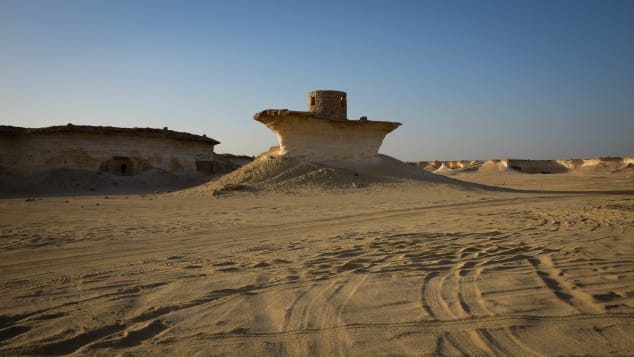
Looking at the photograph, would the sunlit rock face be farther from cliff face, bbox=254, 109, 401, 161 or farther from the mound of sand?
the mound of sand

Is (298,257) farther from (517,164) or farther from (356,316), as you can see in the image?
(517,164)

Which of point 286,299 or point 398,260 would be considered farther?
point 398,260

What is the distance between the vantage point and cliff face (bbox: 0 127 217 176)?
2058 cm

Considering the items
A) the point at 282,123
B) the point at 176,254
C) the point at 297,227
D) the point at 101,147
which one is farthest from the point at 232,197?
the point at 101,147

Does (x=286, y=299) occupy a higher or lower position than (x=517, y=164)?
lower

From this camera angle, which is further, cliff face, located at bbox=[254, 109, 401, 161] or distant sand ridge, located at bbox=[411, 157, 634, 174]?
distant sand ridge, located at bbox=[411, 157, 634, 174]

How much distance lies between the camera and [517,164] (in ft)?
136

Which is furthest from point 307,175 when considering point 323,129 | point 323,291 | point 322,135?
point 323,291

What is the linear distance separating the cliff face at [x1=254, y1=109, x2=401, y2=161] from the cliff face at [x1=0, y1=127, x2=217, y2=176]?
9554 millimetres

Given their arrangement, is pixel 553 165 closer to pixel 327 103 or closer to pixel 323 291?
pixel 327 103

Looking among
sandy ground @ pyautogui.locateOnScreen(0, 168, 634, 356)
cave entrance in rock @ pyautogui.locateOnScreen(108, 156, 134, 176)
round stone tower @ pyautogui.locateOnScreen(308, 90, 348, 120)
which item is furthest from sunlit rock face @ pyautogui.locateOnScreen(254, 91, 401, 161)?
sandy ground @ pyautogui.locateOnScreen(0, 168, 634, 356)

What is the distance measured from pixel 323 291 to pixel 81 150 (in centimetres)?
2291

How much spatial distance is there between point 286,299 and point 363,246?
1.86 m

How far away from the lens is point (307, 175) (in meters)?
14.7
